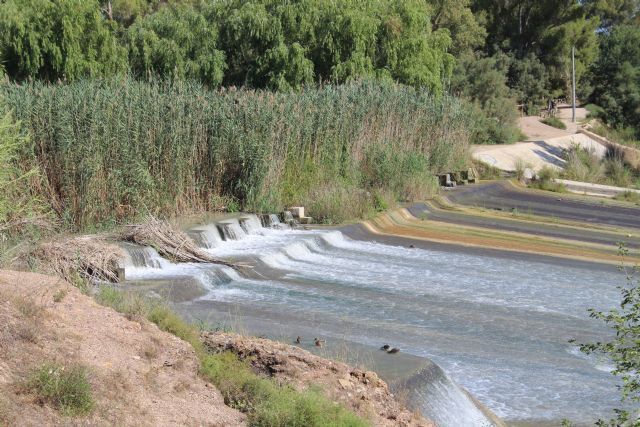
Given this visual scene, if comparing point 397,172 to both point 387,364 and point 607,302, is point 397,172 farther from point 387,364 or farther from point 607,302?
point 387,364

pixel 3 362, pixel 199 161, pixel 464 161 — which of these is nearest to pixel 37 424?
pixel 3 362

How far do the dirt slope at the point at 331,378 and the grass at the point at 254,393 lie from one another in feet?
0.53

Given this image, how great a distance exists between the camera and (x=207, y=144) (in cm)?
1667

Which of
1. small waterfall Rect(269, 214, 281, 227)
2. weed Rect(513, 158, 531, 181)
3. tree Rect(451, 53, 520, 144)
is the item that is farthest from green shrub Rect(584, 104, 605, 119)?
small waterfall Rect(269, 214, 281, 227)

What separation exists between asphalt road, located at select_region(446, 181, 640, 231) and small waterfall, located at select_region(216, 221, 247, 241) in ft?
27.2

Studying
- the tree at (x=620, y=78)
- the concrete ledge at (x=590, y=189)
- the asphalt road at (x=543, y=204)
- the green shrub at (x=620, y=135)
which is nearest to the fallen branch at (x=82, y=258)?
the asphalt road at (x=543, y=204)

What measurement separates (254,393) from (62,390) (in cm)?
144

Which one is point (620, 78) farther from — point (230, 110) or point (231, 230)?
point (231, 230)

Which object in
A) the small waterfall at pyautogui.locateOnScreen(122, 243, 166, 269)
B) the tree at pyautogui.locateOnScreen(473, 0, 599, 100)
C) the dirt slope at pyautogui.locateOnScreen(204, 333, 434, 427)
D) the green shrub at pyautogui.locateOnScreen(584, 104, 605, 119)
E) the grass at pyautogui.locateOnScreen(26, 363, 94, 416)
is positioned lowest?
the dirt slope at pyautogui.locateOnScreen(204, 333, 434, 427)

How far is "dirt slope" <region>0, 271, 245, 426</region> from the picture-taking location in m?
6.24

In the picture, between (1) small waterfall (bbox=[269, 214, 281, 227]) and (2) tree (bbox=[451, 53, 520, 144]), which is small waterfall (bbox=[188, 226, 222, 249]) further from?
(2) tree (bbox=[451, 53, 520, 144])

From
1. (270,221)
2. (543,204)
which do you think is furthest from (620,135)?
(270,221)

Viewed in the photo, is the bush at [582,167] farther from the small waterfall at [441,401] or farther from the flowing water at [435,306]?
the small waterfall at [441,401]

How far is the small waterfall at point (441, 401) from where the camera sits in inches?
319
